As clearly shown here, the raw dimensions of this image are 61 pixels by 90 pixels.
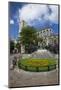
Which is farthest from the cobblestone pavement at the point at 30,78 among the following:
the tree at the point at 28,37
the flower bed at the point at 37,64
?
the tree at the point at 28,37

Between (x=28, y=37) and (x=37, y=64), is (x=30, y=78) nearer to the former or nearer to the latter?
(x=37, y=64)

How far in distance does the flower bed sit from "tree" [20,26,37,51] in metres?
0.13

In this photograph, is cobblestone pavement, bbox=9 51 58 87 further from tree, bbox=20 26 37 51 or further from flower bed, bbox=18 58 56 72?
tree, bbox=20 26 37 51

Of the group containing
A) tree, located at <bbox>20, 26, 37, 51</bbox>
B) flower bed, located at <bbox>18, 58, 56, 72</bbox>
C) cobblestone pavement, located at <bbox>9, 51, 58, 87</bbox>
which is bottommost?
cobblestone pavement, located at <bbox>9, 51, 58, 87</bbox>

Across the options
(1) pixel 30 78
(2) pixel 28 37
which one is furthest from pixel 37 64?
(2) pixel 28 37

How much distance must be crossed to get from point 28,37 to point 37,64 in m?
0.29

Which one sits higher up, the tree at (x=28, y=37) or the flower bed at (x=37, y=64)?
the tree at (x=28, y=37)

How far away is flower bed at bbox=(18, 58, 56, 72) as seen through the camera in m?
2.12

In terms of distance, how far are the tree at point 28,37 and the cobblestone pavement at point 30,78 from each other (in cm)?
14

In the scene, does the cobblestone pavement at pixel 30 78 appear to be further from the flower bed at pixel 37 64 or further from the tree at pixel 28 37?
the tree at pixel 28 37

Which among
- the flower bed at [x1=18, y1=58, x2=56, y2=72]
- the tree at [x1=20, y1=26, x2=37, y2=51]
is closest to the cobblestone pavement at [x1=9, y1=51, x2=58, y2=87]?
the flower bed at [x1=18, y1=58, x2=56, y2=72]

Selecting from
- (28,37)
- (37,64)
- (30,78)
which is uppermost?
(28,37)

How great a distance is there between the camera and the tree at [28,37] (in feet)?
6.95

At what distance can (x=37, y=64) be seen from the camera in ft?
7.06
